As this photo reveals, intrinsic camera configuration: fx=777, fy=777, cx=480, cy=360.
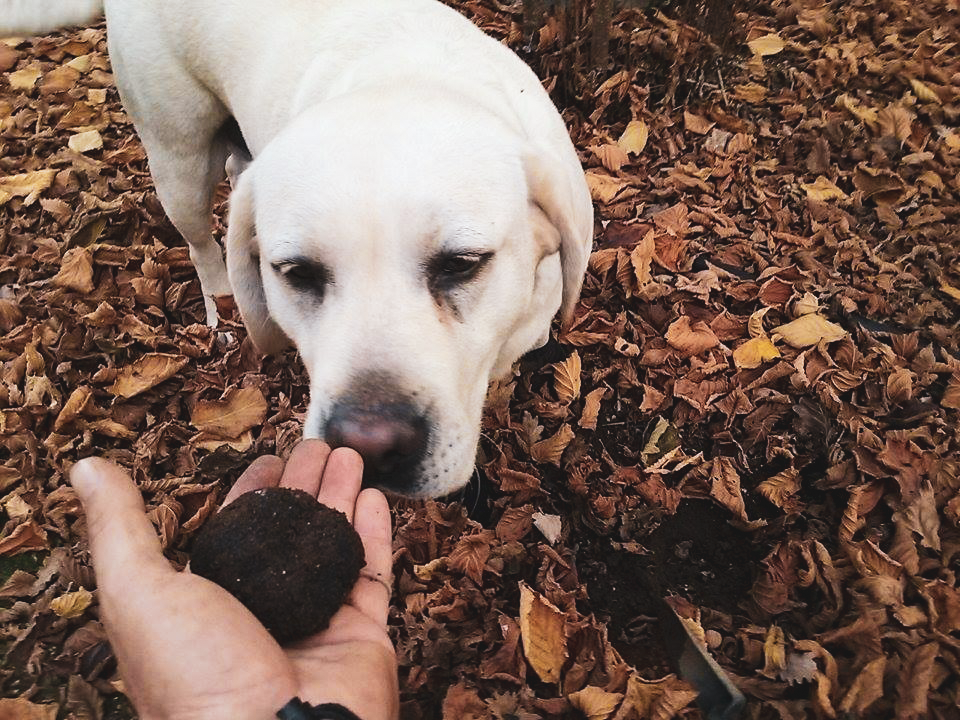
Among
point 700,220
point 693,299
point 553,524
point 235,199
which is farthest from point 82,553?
point 700,220

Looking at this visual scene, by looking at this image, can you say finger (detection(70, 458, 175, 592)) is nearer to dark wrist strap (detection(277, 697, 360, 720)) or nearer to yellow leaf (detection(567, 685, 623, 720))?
dark wrist strap (detection(277, 697, 360, 720))

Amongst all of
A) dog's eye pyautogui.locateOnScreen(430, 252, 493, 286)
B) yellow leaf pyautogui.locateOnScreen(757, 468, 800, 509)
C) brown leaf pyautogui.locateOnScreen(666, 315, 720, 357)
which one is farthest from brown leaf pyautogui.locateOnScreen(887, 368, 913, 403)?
Answer: dog's eye pyautogui.locateOnScreen(430, 252, 493, 286)

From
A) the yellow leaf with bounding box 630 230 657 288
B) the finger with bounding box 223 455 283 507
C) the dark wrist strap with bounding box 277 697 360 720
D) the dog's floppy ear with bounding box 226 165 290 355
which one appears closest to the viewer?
the dark wrist strap with bounding box 277 697 360 720

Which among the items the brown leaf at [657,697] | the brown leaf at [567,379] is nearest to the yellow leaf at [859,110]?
the brown leaf at [567,379]

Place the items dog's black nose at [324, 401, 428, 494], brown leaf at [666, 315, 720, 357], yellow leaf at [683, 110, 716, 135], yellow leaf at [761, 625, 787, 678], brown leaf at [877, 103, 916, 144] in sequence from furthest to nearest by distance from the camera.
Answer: yellow leaf at [683, 110, 716, 135]
brown leaf at [877, 103, 916, 144]
brown leaf at [666, 315, 720, 357]
yellow leaf at [761, 625, 787, 678]
dog's black nose at [324, 401, 428, 494]

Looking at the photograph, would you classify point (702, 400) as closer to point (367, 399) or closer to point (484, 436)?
point (484, 436)

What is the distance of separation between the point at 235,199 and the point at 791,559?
84.6 inches

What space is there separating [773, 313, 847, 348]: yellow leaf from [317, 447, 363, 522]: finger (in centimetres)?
212

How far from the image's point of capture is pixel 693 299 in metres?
3.48

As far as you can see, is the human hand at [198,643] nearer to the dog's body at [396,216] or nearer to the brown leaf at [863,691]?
the dog's body at [396,216]

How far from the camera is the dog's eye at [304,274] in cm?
203

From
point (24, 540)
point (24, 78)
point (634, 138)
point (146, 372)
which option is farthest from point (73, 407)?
point (634, 138)

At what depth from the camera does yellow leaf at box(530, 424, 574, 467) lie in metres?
3.03

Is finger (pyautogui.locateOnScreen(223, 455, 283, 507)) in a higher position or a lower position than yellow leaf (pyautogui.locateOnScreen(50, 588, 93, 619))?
higher
